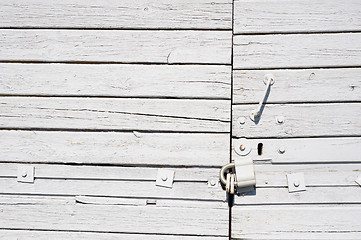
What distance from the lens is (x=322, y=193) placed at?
1214 millimetres

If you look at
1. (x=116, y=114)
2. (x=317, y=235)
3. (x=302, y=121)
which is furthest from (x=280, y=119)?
(x=116, y=114)

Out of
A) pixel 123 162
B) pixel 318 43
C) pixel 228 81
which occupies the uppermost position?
pixel 318 43

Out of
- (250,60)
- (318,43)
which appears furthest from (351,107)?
(250,60)

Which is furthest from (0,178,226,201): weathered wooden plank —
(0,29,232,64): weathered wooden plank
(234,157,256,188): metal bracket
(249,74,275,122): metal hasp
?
(0,29,232,64): weathered wooden plank

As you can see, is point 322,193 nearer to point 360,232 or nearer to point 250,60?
point 360,232

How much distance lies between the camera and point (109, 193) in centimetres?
124

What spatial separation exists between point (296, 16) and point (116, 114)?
2.91 ft

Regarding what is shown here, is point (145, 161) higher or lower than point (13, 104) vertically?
lower

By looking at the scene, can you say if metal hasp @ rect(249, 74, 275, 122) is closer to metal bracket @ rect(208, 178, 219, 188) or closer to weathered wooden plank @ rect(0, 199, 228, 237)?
metal bracket @ rect(208, 178, 219, 188)

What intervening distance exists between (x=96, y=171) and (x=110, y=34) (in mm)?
616

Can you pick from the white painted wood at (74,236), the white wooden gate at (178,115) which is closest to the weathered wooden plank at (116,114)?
the white wooden gate at (178,115)

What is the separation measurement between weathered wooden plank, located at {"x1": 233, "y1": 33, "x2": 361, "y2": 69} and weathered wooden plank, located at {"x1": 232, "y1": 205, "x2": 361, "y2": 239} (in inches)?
24.9

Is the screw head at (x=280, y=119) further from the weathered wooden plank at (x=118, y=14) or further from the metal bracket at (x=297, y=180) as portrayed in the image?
the weathered wooden plank at (x=118, y=14)

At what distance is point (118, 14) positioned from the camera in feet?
3.93
